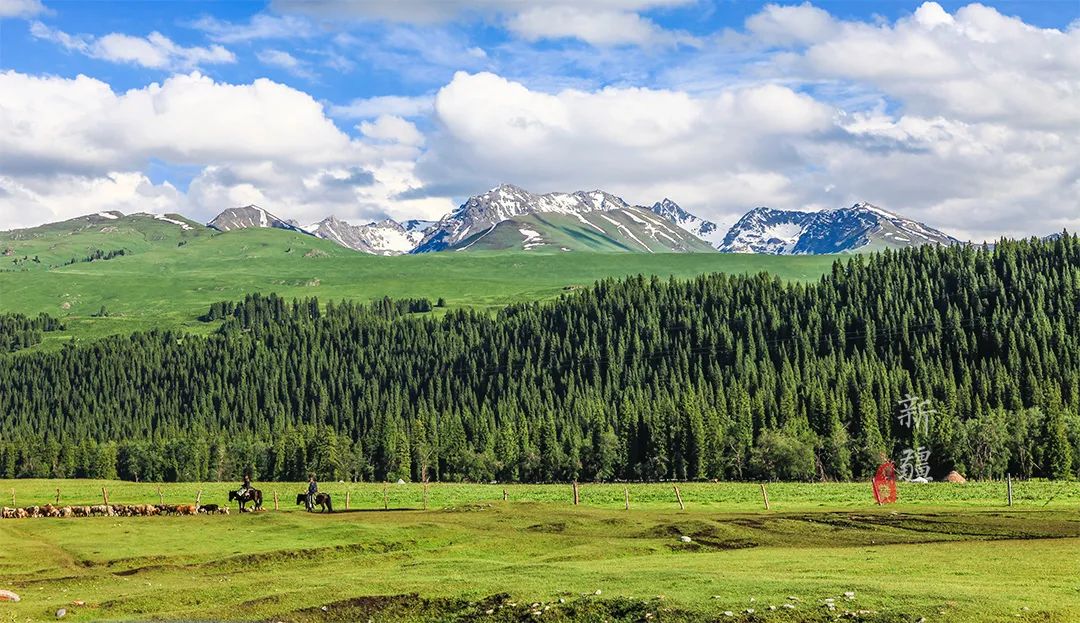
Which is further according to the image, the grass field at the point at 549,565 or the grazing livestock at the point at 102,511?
the grazing livestock at the point at 102,511

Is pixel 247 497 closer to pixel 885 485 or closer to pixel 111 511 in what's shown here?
pixel 111 511

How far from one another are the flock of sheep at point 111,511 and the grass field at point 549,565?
4.19 meters

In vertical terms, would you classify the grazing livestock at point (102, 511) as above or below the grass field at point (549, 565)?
below

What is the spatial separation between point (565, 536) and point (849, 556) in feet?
70.5

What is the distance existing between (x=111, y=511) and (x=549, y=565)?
53.0 metres

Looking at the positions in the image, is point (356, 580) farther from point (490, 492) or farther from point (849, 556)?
point (490, 492)

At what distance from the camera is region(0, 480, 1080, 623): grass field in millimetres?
40375

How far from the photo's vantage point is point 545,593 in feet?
148

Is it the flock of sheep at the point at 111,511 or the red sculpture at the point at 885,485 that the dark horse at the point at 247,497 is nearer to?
the flock of sheep at the point at 111,511

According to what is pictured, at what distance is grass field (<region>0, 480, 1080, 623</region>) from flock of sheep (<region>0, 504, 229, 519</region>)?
419 cm

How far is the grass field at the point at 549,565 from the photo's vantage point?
40375mm
